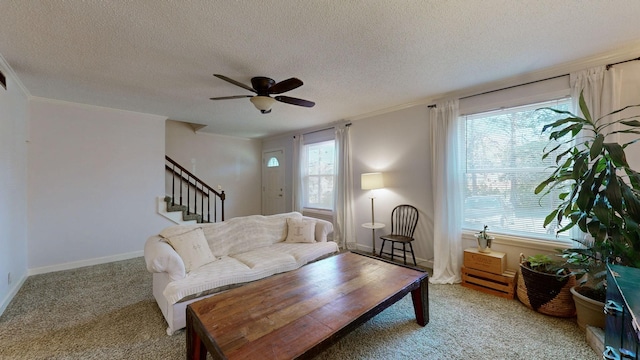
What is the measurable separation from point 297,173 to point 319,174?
575mm

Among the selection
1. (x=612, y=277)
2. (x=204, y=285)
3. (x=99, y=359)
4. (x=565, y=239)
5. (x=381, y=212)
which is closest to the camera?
(x=612, y=277)

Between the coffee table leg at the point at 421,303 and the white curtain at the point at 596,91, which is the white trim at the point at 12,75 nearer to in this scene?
the coffee table leg at the point at 421,303


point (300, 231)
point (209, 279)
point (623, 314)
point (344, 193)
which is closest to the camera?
point (623, 314)

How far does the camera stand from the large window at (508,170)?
9.04 ft

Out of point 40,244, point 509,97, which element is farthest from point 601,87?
point 40,244

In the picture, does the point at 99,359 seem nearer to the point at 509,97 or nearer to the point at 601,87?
the point at 509,97

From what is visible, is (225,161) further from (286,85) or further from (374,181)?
(286,85)

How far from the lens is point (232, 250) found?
3.01 meters

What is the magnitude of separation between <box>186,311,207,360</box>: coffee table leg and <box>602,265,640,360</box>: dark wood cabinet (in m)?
2.08

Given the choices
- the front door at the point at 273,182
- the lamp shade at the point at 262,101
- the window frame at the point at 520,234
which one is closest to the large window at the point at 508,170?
the window frame at the point at 520,234

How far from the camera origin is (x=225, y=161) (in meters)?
6.23

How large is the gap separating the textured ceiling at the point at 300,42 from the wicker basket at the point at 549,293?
2.14 m

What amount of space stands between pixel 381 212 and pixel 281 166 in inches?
119

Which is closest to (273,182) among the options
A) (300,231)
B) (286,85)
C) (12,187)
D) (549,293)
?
(300,231)
